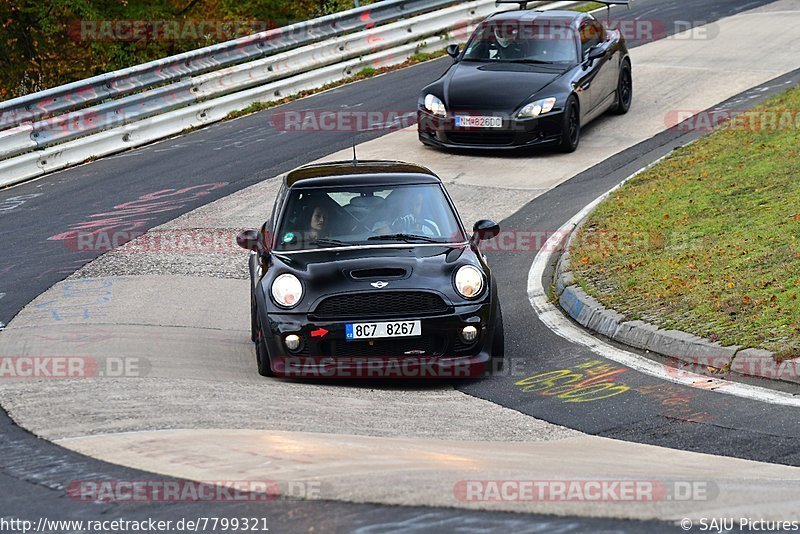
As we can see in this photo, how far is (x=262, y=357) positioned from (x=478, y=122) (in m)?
8.33

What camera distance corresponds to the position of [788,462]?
6891mm

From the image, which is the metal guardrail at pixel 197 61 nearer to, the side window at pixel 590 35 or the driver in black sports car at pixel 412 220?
the side window at pixel 590 35

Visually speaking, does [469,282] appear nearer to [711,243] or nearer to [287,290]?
[287,290]

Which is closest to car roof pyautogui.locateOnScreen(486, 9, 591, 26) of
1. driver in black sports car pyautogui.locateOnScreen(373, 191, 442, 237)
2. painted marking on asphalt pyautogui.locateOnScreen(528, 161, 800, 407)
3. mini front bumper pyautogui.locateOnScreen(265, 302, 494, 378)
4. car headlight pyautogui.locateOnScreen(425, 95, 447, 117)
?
car headlight pyautogui.locateOnScreen(425, 95, 447, 117)

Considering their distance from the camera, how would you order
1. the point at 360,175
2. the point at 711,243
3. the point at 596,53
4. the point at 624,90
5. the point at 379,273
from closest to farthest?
the point at 379,273 → the point at 360,175 → the point at 711,243 → the point at 596,53 → the point at 624,90

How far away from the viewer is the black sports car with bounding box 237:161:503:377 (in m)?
8.89

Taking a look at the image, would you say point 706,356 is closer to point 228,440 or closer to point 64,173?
point 228,440

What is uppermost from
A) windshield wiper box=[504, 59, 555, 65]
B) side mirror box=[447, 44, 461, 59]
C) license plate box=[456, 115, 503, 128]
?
side mirror box=[447, 44, 461, 59]

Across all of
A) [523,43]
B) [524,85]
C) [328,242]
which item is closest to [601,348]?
[328,242]

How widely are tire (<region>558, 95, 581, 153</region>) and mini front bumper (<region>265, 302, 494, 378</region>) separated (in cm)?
848

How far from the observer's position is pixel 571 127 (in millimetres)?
17234

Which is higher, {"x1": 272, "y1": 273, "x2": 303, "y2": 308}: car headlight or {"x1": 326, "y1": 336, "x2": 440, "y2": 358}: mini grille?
{"x1": 272, "y1": 273, "x2": 303, "y2": 308}: car headlight

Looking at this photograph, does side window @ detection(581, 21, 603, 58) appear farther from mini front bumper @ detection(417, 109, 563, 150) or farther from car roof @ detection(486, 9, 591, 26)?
mini front bumper @ detection(417, 109, 563, 150)

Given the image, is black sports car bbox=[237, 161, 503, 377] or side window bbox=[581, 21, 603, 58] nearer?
black sports car bbox=[237, 161, 503, 377]
